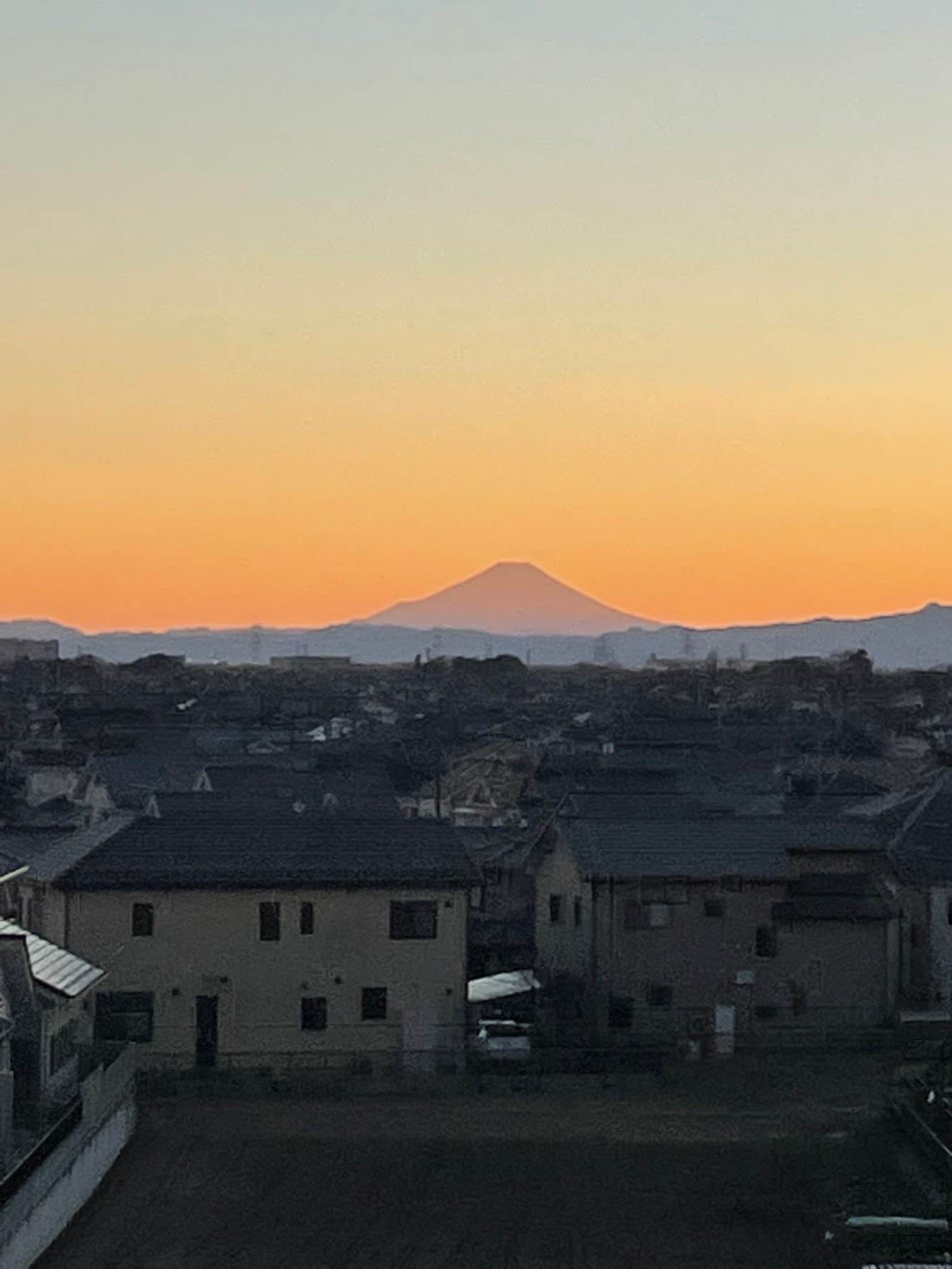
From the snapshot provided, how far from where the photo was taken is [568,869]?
38938 millimetres

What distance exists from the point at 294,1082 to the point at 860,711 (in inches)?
3479

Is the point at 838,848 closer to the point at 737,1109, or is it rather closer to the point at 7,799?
the point at 737,1109

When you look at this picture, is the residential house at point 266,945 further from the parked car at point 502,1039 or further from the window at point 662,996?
the window at point 662,996

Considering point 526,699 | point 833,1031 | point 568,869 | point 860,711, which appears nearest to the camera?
point 833,1031

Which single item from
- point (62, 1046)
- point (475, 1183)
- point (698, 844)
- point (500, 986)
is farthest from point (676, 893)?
point (62, 1046)

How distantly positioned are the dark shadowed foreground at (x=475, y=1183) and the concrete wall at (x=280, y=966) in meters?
2.35

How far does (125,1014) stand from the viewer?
34000 mm

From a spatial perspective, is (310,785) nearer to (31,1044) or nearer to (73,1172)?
(31,1044)

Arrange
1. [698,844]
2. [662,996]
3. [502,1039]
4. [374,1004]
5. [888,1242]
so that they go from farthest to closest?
[698,844]
[662,996]
[502,1039]
[374,1004]
[888,1242]

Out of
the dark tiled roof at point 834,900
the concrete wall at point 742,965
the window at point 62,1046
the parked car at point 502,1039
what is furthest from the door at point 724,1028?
the window at point 62,1046

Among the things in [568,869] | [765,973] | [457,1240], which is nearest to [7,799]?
[568,869]

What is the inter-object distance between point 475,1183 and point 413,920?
7906 mm

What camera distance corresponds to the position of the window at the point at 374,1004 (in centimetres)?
3466

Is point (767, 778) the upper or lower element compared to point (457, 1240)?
upper
